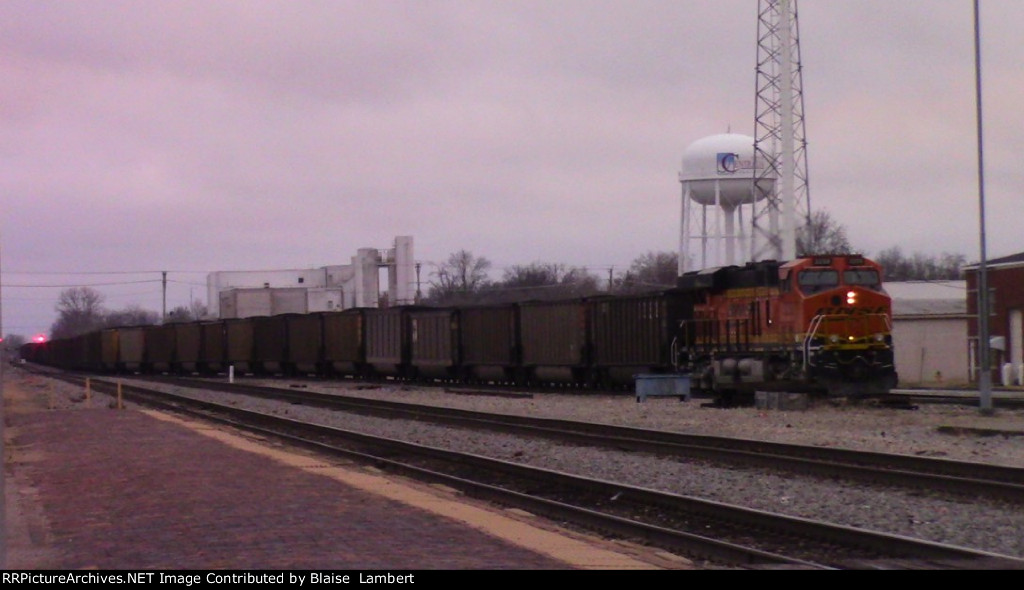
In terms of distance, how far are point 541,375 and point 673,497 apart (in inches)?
1039

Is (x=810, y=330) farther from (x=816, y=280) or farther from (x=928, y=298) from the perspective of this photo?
(x=928, y=298)

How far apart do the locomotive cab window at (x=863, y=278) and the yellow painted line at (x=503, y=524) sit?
46.0 ft

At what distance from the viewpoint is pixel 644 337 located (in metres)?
31.8

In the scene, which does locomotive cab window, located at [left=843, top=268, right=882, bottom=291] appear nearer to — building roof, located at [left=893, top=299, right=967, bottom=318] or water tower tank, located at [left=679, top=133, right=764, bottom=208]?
water tower tank, located at [left=679, top=133, right=764, bottom=208]

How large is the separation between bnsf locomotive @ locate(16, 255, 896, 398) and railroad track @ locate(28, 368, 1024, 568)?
10.9m

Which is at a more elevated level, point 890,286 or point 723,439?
point 890,286

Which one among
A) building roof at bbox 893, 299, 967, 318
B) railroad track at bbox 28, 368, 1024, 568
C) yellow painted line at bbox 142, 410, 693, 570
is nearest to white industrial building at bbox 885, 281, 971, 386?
building roof at bbox 893, 299, 967, 318

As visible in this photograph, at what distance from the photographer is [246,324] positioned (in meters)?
59.7

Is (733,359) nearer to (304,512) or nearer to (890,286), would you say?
(304,512)

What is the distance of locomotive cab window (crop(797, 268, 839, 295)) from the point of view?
24.8 metres

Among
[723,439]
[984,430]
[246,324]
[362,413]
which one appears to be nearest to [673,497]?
[723,439]

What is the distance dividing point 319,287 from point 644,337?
85.4m
